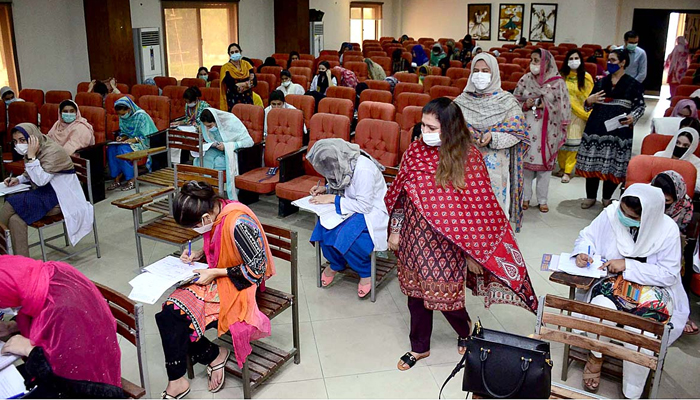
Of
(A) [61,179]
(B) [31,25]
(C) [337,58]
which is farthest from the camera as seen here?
(C) [337,58]

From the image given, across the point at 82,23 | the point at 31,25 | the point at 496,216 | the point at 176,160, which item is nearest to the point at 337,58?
the point at 82,23

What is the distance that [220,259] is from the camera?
9.93ft

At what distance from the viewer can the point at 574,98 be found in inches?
256

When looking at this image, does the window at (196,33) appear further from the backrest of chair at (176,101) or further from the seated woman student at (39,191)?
the seated woman student at (39,191)

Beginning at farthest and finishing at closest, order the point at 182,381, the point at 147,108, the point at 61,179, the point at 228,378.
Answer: the point at 147,108, the point at 61,179, the point at 228,378, the point at 182,381

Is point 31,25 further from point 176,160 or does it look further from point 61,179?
point 61,179

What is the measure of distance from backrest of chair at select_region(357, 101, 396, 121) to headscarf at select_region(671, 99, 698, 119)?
2.89m

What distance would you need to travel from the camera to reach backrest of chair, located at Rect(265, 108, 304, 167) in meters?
5.81

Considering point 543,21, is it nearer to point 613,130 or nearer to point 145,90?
point 145,90

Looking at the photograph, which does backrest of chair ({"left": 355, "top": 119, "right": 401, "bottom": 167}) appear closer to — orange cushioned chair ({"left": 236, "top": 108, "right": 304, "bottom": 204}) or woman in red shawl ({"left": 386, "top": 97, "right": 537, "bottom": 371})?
orange cushioned chair ({"left": 236, "top": 108, "right": 304, "bottom": 204})

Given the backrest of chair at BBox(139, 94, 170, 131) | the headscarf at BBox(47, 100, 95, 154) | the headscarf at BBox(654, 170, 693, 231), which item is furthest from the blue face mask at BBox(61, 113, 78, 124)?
the headscarf at BBox(654, 170, 693, 231)

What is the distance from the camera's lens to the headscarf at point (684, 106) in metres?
6.05

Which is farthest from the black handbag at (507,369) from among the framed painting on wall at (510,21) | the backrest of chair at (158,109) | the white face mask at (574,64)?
the framed painting on wall at (510,21)

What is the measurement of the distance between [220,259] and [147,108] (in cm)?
481
